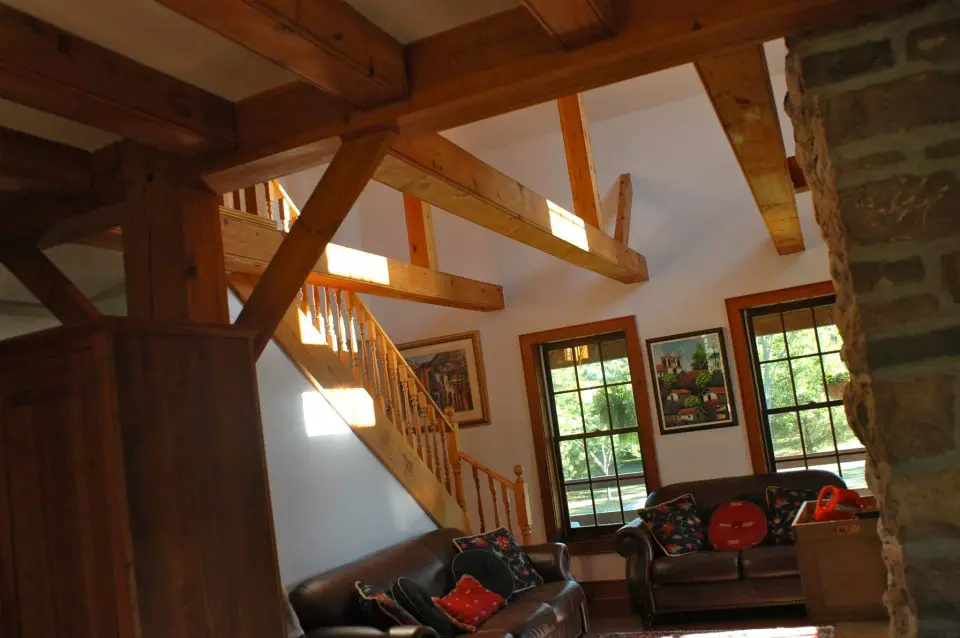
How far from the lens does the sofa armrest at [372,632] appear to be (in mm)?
4074

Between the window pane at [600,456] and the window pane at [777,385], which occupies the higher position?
the window pane at [777,385]

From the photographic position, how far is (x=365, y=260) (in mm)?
5430

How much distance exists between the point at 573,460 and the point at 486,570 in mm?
2318

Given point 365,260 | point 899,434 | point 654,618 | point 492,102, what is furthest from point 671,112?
point 899,434

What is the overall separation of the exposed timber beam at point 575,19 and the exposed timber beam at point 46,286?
2.25m

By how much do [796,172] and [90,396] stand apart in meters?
3.94

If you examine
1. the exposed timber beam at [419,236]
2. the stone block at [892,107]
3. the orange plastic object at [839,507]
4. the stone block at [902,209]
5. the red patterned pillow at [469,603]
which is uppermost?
the exposed timber beam at [419,236]

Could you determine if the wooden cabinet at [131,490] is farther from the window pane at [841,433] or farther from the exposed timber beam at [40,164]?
the window pane at [841,433]

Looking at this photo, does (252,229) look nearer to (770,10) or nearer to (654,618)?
(770,10)

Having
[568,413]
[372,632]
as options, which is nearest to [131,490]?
[372,632]

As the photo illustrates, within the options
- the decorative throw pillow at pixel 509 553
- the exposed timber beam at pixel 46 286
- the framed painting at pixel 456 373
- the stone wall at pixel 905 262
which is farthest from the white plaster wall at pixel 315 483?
the stone wall at pixel 905 262

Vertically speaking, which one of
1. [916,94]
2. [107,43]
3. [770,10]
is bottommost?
[916,94]

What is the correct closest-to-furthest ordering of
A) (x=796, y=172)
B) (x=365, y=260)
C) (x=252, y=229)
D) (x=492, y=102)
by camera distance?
(x=492, y=102), (x=252, y=229), (x=796, y=172), (x=365, y=260)

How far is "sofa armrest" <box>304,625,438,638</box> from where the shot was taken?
13.4 feet
